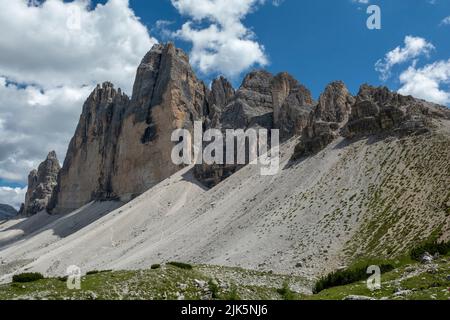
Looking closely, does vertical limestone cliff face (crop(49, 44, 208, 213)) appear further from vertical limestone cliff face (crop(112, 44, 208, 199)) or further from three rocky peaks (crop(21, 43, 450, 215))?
three rocky peaks (crop(21, 43, 450, 215))

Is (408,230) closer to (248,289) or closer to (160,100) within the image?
(248,289)

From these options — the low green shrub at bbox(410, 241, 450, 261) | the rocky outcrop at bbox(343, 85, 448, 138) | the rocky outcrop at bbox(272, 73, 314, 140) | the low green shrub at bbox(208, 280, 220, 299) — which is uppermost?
the rocky outcrop at bbox(272, 73, 314, 140)

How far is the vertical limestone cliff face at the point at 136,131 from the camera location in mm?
116812

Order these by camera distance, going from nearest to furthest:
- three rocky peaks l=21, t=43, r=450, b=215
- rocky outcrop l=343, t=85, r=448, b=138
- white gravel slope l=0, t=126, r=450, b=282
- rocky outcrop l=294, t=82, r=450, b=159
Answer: white gravel slope l=0, t=126, r=450, b=282 < rocky outcrop l=343, t=85, r=448, b=138 < rocky outcrop l=294, t=82, r=450, b=159 < three rocky peaks l=21, t=43, r=450, b=215

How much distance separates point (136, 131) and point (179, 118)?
14610 millimetres

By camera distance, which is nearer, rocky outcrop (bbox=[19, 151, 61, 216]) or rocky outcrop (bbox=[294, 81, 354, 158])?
rocky outcrop (bbox=[294, 81, 354, 158])

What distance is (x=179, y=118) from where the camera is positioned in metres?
117

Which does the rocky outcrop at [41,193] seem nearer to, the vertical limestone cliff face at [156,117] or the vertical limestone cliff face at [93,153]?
the vertical limestone cliff face at [93,153]

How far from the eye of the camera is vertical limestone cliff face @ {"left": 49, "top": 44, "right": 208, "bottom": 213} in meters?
117

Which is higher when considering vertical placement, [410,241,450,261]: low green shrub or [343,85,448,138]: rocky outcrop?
[343,85,448,138]: rocky outcrop

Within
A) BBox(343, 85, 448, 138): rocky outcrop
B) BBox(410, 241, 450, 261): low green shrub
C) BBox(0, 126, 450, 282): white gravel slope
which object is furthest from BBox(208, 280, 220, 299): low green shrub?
BBox(343, 85, 448, 138): rocky outcrop

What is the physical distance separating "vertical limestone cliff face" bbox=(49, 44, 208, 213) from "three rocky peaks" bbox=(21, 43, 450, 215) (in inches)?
10.9

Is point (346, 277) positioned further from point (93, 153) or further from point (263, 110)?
point (93, 153)
